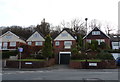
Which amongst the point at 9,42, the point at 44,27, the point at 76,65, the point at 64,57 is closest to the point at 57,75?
the point at 76,65

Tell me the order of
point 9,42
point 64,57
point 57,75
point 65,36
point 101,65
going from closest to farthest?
1. point 57,75
2. point 101,65
3. point 64,57
4. point 65,36
5. point 9,42

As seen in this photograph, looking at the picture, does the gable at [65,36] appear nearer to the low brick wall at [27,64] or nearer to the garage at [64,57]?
the garage at [64,57]

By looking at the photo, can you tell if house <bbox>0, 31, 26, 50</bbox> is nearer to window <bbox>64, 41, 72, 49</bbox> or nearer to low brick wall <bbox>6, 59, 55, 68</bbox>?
window <bbox>64, 41, 72, 49</bbox>

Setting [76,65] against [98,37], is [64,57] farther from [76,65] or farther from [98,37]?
[98,37]

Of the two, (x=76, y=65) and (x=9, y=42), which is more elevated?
(x=9, y=42)

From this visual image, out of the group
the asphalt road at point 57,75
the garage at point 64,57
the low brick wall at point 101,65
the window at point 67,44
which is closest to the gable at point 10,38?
the window at point 67,44

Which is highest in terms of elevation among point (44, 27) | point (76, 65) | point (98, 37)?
point (44, 27)

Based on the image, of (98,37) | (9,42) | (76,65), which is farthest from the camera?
(9,42)

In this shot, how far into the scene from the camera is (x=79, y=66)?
89.7 ft

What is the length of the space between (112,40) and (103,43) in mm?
10048

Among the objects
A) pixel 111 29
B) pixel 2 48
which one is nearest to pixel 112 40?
pixel 111 29

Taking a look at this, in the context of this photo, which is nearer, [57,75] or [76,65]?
[57,75]

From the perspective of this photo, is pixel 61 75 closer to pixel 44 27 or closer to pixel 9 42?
pixel 9 42

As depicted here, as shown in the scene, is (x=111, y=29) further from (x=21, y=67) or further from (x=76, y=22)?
(x=21, y=67)
